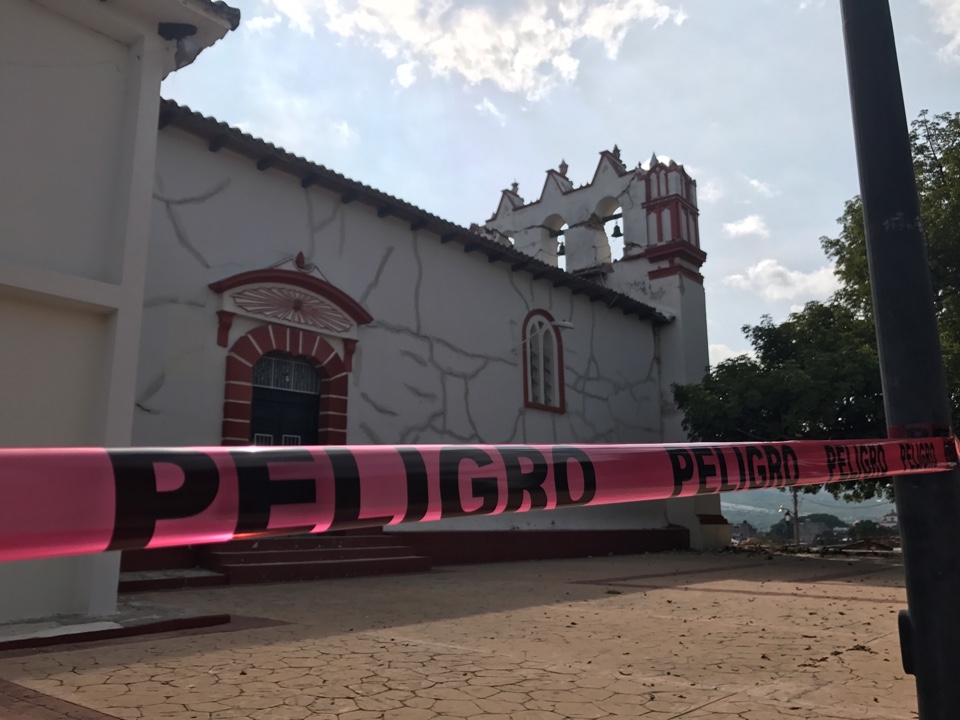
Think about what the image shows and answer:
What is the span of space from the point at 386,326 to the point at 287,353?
6.15ft

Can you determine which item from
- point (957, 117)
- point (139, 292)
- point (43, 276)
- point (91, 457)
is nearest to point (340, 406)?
point (139, 292)

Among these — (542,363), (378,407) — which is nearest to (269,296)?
(378,407)

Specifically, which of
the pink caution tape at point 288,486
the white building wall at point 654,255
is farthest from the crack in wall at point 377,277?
the pink caution tape at point 288,486

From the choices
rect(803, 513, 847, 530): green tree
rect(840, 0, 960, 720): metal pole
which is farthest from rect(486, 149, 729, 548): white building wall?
rect(803, 513, 847, 530): green tree

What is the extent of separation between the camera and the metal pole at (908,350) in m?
2.23

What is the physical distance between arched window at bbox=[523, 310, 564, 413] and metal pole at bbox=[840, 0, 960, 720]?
37.6 ft

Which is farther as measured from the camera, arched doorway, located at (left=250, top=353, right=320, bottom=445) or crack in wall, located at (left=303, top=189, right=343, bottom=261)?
crack in wall, located at (left=303, top=189, right=343, bottom=261)

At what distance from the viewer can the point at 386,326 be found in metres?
11.4

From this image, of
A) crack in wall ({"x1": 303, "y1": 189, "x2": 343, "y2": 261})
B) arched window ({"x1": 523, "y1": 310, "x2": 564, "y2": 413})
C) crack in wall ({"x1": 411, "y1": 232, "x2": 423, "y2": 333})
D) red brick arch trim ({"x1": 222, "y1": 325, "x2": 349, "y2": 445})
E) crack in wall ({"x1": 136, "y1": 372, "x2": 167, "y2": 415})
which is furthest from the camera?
arched window ({"x1": 523, "y1": 310, "x2": 564, "y2": 413})

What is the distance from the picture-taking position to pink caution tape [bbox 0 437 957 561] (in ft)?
3.67

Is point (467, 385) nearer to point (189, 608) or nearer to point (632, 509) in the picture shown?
point (632, 509)

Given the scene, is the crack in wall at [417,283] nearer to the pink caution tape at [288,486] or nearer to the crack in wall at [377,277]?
the crack in wall at [377,277]

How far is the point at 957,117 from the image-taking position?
15.5m

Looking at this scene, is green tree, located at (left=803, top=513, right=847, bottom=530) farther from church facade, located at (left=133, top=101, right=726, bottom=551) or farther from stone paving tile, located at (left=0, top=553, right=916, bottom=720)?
stone paving tile, located at (left=0, top=553, right=916, bottom=720)
